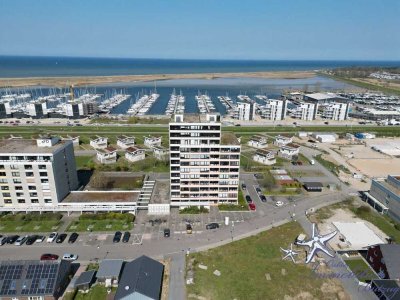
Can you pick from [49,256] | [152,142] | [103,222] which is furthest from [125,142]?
[49,256]

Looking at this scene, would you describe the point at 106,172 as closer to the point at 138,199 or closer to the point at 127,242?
the point at 138,199

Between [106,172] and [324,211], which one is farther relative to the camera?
[106,172]

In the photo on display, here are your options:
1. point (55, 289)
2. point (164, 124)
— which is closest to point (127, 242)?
point (55, 289)

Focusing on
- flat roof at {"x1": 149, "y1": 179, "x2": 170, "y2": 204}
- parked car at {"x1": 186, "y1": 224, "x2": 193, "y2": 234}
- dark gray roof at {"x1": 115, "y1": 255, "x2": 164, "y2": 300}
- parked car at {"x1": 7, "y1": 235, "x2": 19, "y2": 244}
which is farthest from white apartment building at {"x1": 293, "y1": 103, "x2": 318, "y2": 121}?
parked car at {"x1": 7, "y1": 235, "x2": 19, "y2": 244}

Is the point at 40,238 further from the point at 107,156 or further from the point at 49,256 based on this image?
the point at 107,156

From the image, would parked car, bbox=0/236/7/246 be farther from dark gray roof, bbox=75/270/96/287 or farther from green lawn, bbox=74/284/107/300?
green lawn, bbox=74/284/107/300

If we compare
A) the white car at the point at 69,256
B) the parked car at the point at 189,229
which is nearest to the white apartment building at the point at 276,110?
the parked car at the point at 189,229

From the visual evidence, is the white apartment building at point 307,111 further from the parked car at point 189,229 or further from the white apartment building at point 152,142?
the parked car at point 189,229
